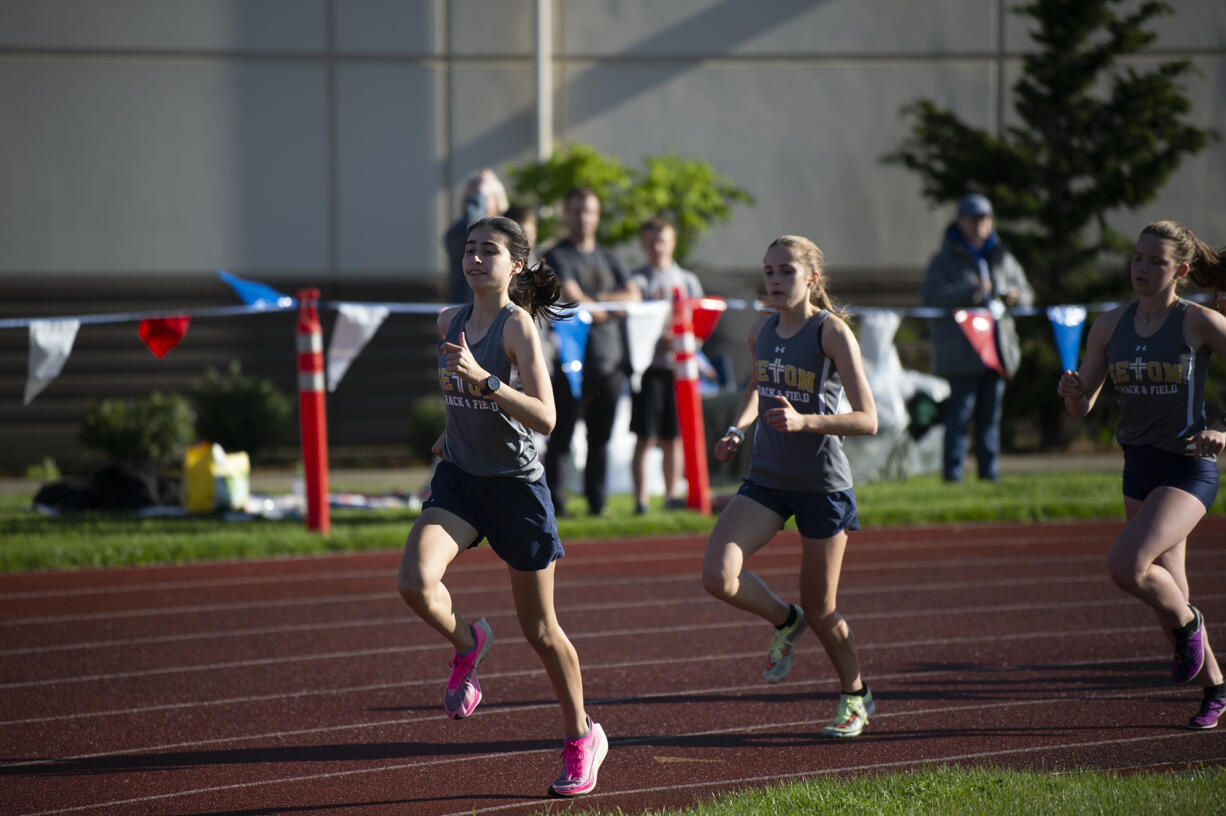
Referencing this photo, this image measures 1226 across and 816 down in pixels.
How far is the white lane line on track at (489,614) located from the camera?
22.5 feet

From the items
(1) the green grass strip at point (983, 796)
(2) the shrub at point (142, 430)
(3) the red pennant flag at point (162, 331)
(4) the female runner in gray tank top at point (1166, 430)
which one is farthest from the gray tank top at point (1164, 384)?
(2) the shrub at point (142, 430)

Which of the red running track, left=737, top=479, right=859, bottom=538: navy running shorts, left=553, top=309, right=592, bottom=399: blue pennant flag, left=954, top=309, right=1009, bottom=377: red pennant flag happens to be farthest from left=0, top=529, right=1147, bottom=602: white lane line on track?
left=737, top=479, right=859, bottom=538: navy running shorts

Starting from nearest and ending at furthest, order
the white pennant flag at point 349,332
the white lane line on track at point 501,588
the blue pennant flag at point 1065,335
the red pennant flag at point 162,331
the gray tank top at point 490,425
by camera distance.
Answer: the gray tank top at point 490,425, the white lane line on track at point 501,588, the red pennant flag at point 162,331, the white pennant flag at point 349,332, the blue pennant flag at point 1065,335

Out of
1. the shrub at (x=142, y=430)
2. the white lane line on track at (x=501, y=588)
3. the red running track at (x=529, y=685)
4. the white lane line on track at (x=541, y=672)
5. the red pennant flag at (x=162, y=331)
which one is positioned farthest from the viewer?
the shrub at (x=142, y=430)

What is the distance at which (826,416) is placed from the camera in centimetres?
486

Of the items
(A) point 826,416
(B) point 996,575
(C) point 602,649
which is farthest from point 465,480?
(B) point 996,575

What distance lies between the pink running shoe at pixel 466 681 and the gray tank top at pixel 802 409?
1.18 m

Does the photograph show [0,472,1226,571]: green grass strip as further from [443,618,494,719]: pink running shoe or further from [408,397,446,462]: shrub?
[443,618,494,719]: pink running shoe

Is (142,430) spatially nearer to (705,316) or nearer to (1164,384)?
(705,316)

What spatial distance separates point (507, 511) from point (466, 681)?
0.67 metres

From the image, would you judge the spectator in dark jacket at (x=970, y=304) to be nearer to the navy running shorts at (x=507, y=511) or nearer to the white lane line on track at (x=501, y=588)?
the white lane line on track at (x=501, y=588)

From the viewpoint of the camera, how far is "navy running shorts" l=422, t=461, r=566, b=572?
4.48m

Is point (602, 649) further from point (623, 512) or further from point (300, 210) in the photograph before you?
point (300, 210)

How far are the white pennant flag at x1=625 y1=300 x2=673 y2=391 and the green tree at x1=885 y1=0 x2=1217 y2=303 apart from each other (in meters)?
7.35
